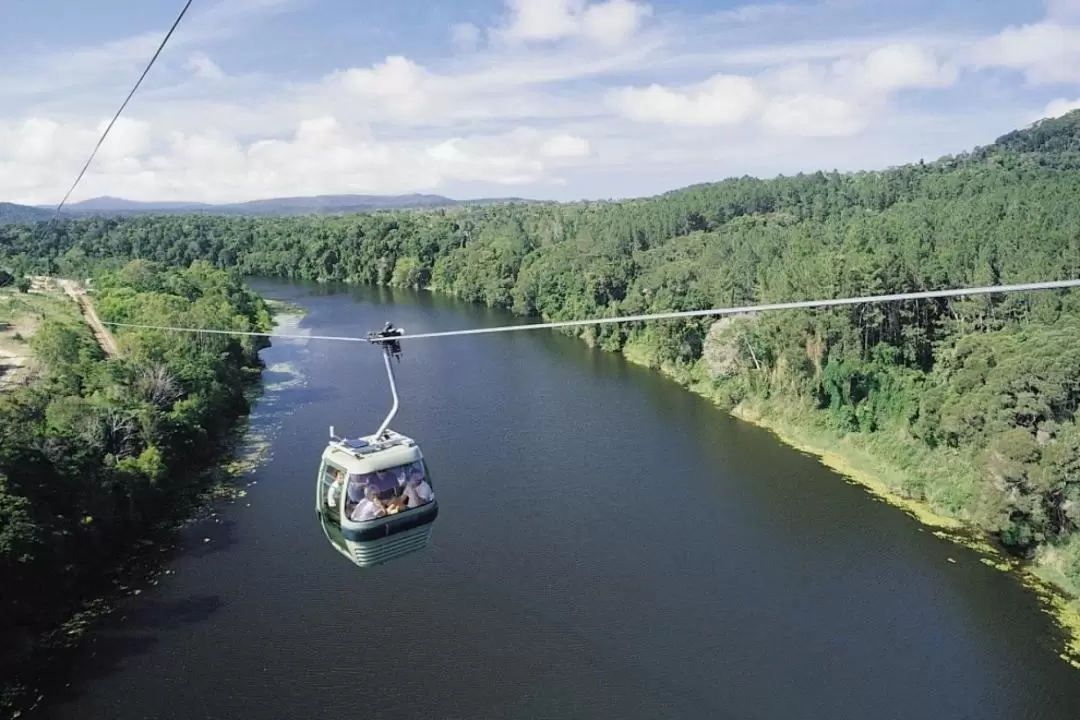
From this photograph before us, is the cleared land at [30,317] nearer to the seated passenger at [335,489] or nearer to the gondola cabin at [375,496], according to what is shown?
the seated passenger at [335,489]

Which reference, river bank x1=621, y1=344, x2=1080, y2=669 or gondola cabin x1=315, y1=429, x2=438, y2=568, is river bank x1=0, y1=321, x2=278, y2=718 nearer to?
gondola cabin x1=315, y1=429, x2=438, y2=568

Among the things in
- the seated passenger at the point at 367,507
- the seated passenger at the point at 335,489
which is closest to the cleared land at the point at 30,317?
the seated passenger at the point at 335,489

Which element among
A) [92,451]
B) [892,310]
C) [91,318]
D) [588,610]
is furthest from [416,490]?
[91,318]

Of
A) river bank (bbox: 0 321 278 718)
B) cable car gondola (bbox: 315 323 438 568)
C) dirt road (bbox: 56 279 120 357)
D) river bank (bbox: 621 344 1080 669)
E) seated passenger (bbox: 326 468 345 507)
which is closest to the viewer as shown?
cable car gondola (bbox: 315 323 438 568)

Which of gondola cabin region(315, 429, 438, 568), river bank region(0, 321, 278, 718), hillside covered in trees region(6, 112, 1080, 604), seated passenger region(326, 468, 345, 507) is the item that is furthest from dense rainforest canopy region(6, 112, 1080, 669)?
gondola cabin region(315, 429, 438, 568)

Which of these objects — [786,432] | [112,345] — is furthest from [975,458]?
[112,345]

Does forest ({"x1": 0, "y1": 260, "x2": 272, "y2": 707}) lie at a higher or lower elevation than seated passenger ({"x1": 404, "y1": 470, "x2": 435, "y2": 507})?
lower
